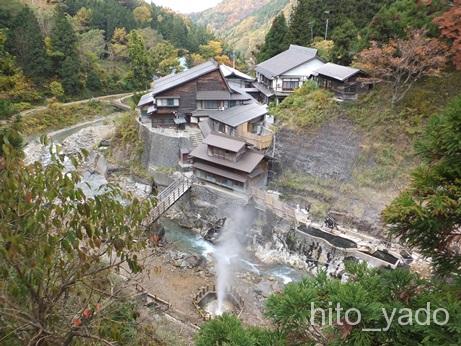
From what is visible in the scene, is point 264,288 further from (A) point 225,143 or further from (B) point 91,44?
(B) point 91,44

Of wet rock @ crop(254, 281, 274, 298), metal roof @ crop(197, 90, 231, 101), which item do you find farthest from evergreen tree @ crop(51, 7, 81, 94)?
wet rock @ crop(254, 281, 274, 298)

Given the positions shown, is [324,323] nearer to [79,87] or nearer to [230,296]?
[230,296]

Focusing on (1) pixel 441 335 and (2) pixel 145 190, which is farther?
(2) pixel 145 190

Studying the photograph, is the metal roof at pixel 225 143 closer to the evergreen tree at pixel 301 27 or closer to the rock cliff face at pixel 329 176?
the rock cliff face at pixel 329 176

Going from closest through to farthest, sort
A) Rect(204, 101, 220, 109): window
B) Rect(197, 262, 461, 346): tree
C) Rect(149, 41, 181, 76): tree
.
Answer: Rect(197, 262, 461, 346): tree → Rect(204, 101, 220, 109): window → Rect(149, 41, 181, 76): tree

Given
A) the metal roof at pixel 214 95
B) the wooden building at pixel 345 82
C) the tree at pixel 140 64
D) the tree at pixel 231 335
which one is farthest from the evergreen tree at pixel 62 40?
the tree at pixel 231 335

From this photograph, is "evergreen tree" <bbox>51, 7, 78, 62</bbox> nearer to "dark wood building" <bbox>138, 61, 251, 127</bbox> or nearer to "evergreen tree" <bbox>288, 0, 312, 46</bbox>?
"dark wood building" <bbox>138, 61, 251, 127</bbox>

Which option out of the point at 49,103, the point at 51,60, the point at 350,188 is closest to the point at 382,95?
the point at 350,188
